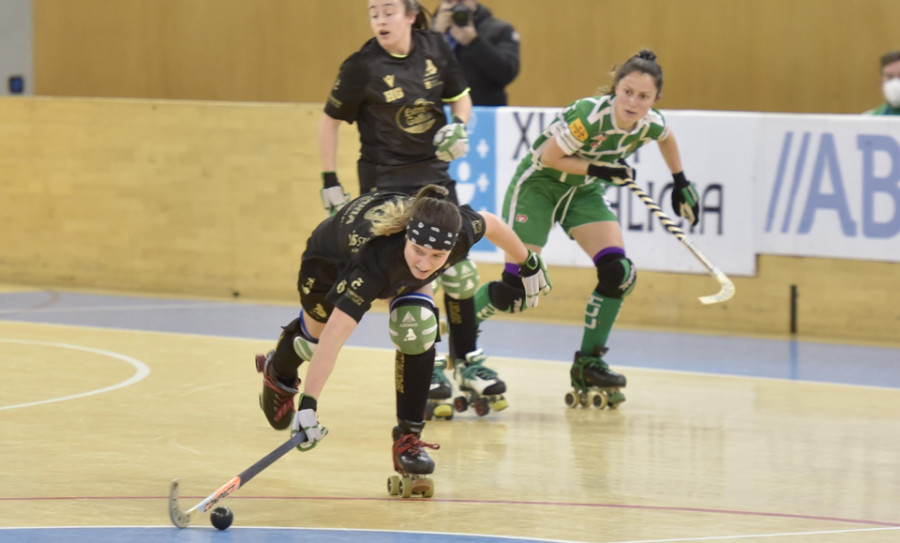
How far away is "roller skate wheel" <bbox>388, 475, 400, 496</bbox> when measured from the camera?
5.58m

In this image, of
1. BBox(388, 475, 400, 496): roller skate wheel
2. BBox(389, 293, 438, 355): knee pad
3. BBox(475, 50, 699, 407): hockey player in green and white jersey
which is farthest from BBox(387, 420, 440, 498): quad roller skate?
BBox(475, 50, 699, 407): hockey player in green and white jersey

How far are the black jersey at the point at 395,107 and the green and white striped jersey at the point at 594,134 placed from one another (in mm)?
680

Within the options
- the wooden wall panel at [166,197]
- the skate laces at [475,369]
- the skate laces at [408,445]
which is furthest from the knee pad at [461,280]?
the wooden wall panel at [166,197]

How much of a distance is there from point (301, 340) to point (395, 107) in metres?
1.42

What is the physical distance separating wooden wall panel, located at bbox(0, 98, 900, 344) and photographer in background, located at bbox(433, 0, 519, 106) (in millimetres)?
1050

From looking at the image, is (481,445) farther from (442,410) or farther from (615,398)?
(615,398)

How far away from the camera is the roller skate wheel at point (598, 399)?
25.0 ft

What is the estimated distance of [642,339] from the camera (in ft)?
32.8

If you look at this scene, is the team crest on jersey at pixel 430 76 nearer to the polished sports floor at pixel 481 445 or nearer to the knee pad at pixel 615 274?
the knee pad at pixel 615 274

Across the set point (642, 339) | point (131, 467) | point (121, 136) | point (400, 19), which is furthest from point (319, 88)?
point (131, 467)

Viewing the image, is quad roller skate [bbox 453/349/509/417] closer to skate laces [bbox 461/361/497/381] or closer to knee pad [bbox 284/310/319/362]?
skate laces [bbox 461/361/497/381]

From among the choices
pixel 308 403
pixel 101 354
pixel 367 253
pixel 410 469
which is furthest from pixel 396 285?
pixel 101 354

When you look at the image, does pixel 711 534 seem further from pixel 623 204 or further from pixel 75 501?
pixel 623 204

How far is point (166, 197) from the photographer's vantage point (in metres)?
12.1
